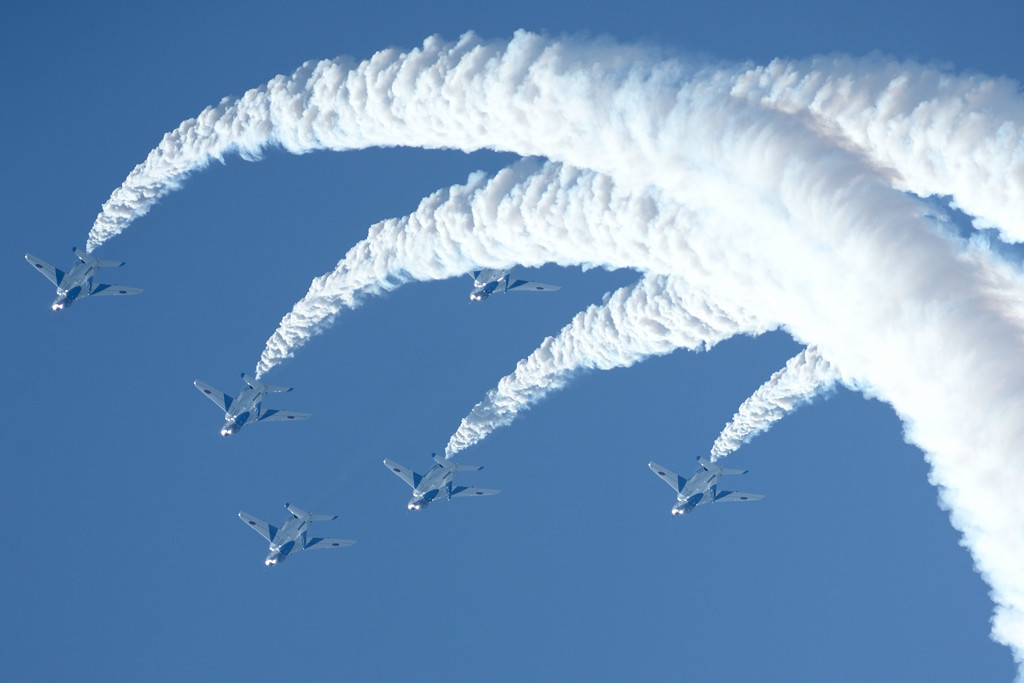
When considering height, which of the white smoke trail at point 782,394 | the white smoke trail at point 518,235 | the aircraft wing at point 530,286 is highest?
the aircraft wing at point 530,286

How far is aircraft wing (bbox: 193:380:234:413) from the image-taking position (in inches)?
2419

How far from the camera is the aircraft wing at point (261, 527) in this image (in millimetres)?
63000

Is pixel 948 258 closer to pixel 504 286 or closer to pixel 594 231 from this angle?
pixel 594 231

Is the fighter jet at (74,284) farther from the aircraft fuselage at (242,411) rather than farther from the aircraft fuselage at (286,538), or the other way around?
the aircraft fuselage at (286,538)

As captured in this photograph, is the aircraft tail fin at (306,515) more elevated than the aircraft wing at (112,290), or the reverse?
the aircraft wing at (112,290)

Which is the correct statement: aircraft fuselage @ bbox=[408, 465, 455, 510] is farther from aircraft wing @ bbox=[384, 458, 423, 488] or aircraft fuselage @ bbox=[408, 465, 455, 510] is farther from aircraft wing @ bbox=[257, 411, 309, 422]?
aircraft wing @ bbox=[257, 411, 309, 422]

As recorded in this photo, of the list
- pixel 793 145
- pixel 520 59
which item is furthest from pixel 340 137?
pixel 793 145

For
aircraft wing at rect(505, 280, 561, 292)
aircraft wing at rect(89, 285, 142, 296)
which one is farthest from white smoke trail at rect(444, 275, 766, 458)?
aircraft wing at rect(89, 285, 142, 296)

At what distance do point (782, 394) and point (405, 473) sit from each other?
21075 millimetres

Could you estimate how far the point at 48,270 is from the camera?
62.6 m

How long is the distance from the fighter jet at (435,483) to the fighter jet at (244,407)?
219 inches

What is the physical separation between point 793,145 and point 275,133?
21.8m

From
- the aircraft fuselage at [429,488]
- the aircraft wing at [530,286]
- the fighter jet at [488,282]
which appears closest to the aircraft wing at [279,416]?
the aircraft fuselage at [429,488]

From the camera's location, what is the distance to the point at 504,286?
59.1 m
